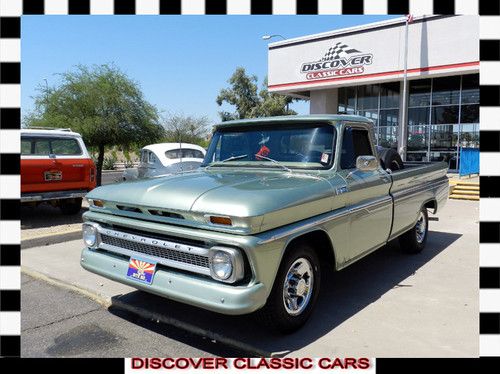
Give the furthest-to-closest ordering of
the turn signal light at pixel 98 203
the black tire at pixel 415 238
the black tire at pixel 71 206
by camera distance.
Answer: the black tire at pixel 71 206, the black tire at pixel 415 238, the turn signal light at pixel 98 203

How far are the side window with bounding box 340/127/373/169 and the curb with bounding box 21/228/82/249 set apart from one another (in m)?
4.96

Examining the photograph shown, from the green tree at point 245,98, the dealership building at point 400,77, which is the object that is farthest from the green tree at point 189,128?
the dealership building at point 400,77

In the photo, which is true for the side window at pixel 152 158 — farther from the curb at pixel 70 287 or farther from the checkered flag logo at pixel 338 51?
the checkered flag logo at pixel 338 51

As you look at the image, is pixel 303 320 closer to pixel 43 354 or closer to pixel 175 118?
pixel 43 354

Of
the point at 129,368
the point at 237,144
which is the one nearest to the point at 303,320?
the point at 129,368

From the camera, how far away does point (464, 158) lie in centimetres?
1411

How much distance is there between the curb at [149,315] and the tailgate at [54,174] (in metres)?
2.97

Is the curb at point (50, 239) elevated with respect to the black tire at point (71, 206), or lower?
lower

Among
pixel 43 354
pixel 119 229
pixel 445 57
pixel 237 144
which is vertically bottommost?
pixel 43 354

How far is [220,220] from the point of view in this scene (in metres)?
2.86

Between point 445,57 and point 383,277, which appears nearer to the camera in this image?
point 383,277

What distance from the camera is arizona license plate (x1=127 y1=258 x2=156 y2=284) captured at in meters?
3.20

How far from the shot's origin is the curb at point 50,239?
629 cm

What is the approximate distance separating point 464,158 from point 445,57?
3.98 meters
